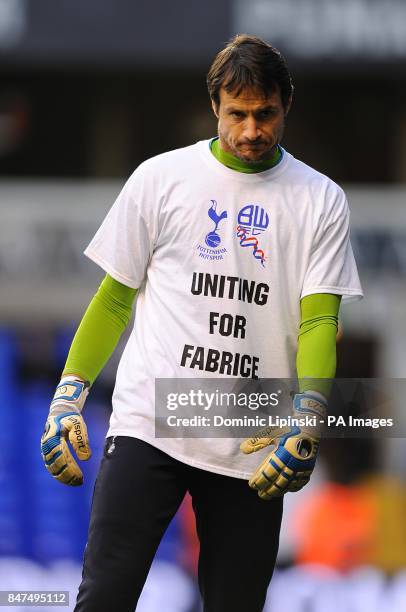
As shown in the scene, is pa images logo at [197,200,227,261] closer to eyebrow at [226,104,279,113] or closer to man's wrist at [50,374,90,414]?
eyebrow at [226,104,279,113]

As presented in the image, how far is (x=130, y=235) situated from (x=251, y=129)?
0.46m

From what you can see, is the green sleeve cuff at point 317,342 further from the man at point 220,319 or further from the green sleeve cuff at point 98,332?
the green sleeve cuff at point 98,332

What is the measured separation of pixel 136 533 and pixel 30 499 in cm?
628

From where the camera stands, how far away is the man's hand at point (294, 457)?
3.49 m

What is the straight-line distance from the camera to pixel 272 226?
3674mm

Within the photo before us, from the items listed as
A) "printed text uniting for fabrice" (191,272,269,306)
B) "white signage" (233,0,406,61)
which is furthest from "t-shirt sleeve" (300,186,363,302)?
"white signage" (233,0,406,61)

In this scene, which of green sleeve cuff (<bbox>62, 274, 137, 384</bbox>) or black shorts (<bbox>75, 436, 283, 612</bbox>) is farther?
green sleeve cuff (<bbox>62, 274, 137, 384</bbox>)

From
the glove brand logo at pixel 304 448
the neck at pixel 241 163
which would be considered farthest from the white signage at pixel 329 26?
the glove brand logo at pixel 304 448

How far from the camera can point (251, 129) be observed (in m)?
3.58

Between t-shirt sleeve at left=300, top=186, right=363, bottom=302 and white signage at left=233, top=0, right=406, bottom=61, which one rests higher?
t-shirt sleeve at left=300, top=186, right=363, bottom=302

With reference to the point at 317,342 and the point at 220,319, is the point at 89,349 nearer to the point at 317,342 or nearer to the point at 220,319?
the point at 220,319

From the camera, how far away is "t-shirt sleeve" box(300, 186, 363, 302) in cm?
367

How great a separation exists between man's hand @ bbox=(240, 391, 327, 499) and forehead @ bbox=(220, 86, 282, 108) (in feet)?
2.52

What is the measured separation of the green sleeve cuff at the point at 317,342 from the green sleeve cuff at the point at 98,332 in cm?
53
